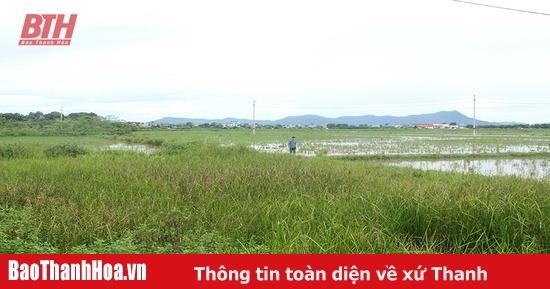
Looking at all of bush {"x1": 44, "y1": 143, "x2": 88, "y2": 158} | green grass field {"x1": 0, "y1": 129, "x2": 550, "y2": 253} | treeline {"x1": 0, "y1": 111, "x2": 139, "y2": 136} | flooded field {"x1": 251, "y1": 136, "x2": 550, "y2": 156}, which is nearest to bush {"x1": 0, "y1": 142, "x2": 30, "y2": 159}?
bush {"x1": 44, "y1": 143, "x2": 88, "y2": 158}

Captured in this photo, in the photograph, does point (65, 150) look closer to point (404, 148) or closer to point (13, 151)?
point (13, 151)

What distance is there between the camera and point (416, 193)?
528cm

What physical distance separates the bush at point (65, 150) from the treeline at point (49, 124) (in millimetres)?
11514

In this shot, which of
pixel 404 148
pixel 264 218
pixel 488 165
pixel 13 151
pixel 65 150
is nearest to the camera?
pixel 264 218

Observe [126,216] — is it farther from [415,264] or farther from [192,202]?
[415,264]

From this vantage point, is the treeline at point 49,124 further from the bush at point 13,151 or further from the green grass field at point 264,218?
the green grass field at point 264,218

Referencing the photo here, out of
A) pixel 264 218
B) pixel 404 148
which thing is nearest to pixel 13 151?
pixel 264 218

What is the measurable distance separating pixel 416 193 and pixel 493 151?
1648cm

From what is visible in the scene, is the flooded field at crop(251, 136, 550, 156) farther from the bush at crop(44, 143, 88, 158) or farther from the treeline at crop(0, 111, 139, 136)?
the treeline at crop(0, 111, 139, 136)

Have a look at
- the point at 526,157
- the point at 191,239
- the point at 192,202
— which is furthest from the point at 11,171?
the point at 526,157

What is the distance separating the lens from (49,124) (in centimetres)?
2448

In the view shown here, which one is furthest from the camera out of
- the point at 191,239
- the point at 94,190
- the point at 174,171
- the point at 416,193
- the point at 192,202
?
the point at 174,171

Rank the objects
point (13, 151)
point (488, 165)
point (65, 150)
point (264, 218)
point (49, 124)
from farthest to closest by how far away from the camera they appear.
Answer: point (49, 124) → point (488, 165) → point (65, 150) → point (13, 151) → point (264, 218)

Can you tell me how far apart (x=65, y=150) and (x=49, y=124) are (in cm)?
1250
